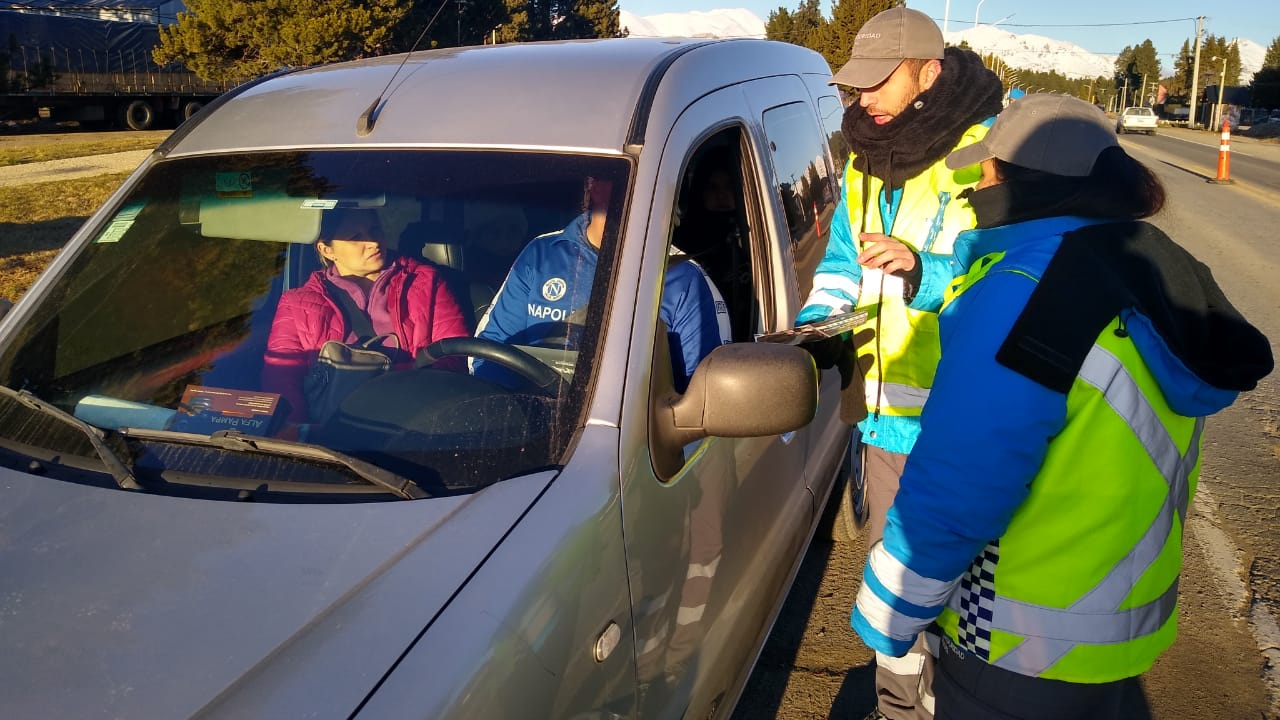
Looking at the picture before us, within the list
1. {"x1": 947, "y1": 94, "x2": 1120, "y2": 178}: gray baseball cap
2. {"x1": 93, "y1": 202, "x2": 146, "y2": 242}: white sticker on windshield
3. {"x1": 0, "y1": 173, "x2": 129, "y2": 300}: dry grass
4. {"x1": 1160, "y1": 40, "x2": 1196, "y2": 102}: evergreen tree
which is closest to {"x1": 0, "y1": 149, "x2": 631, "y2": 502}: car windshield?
{"x1": 93, "y1": 202, "x2": 146, "y2": 242}: white sticker on windshield

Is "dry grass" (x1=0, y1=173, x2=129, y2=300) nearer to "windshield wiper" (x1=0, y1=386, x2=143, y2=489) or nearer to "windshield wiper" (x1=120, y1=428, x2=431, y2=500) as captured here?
"windshield wiper" (x1=0, y1=386, x2=143, y2=489)

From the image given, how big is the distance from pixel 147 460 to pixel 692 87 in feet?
5.06

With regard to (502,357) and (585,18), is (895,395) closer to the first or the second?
(502,357)

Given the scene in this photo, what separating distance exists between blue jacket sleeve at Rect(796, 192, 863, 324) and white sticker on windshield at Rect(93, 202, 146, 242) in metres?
1.86

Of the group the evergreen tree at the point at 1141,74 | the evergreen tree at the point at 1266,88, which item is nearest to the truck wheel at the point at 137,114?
the evergreen tree at the point at 1266,88

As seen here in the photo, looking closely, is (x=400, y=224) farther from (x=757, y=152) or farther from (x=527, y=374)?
(x=757, y=152)

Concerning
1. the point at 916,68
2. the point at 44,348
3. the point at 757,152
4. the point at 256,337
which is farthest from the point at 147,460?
the point at 916,68

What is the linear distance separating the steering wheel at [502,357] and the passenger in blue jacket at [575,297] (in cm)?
3

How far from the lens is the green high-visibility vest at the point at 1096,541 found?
64.5 inches

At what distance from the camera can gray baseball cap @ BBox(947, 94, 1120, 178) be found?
172 cm

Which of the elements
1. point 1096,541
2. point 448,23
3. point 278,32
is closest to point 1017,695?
point 1096,541

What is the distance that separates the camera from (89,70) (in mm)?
28281

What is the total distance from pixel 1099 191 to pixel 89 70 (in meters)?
32.6

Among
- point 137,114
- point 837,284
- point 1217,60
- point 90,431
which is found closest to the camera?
point 90,431
